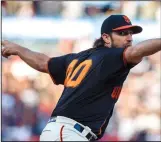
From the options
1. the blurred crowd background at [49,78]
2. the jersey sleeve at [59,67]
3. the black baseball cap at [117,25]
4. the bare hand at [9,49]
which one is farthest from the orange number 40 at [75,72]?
the blurred crowd background at [49,78]

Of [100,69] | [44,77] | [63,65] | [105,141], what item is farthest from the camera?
[44,77]

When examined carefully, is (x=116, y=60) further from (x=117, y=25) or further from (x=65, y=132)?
(x=65, y=132)

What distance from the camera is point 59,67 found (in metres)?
5.87

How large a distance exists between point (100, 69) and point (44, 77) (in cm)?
821

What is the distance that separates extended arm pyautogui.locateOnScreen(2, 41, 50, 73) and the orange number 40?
475 millimetres

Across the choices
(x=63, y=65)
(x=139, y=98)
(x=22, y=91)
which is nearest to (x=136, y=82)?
(x=139, y=98)

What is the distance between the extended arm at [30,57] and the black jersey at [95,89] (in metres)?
0.68

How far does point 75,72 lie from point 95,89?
29cm

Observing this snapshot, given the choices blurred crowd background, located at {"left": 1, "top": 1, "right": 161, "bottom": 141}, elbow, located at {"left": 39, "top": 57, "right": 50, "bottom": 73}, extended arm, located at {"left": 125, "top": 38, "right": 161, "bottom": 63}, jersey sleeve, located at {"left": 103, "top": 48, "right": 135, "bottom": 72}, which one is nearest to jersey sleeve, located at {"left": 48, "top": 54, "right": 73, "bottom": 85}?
elbow, located at {"left": 39, "top": 57, "right": 50, "bottom": 73}

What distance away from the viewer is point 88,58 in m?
5.46

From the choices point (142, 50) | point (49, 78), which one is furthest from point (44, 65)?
point (49, 78)

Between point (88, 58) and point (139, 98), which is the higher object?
point (88, 58)

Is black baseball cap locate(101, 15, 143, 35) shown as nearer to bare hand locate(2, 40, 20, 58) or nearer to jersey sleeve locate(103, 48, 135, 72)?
jersey sleeve locate(103, 48, 135, 72)

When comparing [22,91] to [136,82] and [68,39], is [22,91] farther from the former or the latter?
[136,82]
